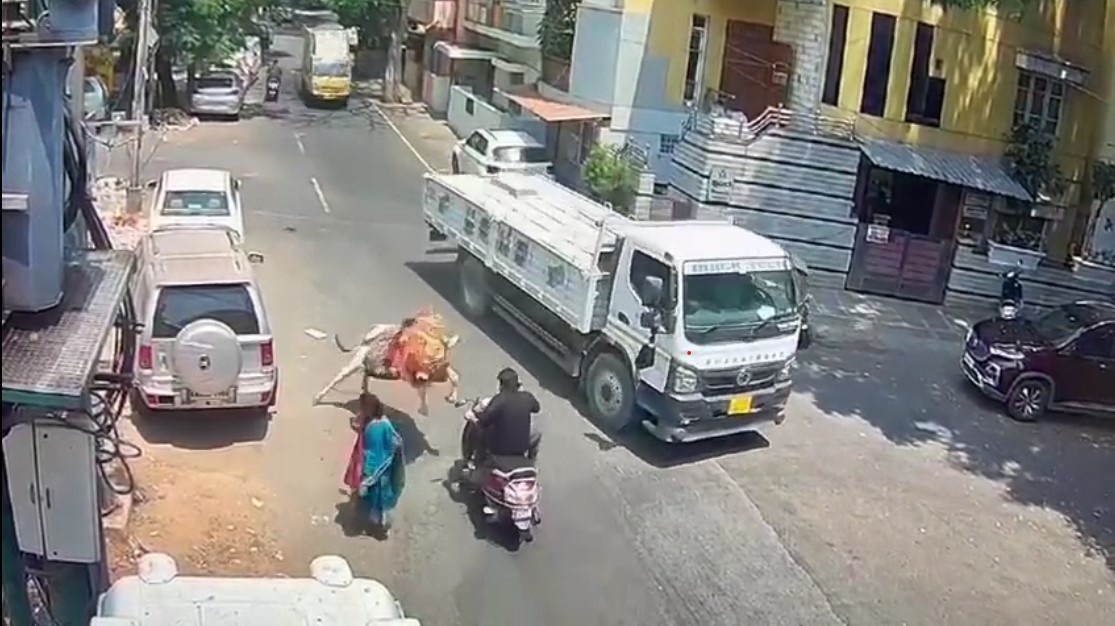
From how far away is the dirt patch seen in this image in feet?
34.7

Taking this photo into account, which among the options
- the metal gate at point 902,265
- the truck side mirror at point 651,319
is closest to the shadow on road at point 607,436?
the truck side mirror at point 651,319

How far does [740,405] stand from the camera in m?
13.6

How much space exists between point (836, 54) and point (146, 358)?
1548 cm

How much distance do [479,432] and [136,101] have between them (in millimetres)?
15490

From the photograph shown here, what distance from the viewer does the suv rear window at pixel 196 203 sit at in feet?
60.3

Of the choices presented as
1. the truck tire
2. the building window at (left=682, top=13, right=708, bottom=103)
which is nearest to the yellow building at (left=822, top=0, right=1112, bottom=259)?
the building window at (left=682, top=13, right=708, bottom=103)

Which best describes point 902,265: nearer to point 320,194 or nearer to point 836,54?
point 836,54

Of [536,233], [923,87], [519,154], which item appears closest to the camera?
[536,233]

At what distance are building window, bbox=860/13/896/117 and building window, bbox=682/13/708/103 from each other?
3.73 metres

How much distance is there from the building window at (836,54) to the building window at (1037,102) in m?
3.64

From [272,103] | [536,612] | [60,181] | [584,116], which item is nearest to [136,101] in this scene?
[584,116]

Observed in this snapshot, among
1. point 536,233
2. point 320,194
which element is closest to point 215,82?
point 320,194

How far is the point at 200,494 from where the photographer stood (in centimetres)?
1168

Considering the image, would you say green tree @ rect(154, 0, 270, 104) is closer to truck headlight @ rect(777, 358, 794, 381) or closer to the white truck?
the white truck
